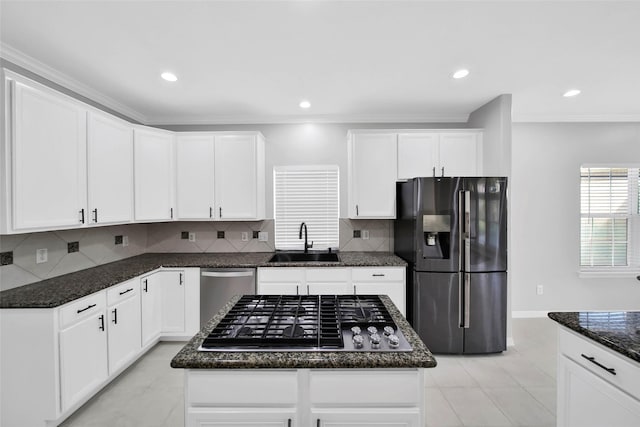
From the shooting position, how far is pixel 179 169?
3516 mm

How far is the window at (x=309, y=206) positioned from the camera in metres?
3.93

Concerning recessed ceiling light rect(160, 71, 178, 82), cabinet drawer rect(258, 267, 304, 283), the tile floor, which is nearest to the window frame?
the tile floor

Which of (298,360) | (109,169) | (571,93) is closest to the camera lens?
(298,360)

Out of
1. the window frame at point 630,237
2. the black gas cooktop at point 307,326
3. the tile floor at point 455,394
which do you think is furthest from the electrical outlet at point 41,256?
the window frame at point 630,237

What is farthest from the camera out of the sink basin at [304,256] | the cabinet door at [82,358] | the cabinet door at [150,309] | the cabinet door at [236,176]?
the sink basin at [304,256]

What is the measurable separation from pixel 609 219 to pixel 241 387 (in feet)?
16.8

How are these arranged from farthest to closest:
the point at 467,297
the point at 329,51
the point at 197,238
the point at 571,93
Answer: the point at 197,238
the point at 571,93
the point at 467,297
the point at 329,51

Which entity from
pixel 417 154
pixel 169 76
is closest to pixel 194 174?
pixel 169 76

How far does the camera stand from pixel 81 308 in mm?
2135

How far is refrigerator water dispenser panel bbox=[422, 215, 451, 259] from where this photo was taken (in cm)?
296

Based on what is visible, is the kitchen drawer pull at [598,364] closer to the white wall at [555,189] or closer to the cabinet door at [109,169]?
Answer: the white wall at [555,189]

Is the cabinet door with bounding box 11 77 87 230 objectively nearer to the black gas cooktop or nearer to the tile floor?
the tile floor

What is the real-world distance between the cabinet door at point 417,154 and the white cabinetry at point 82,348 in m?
3.23

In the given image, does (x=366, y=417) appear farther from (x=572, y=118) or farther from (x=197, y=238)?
(x=572, y=118)
